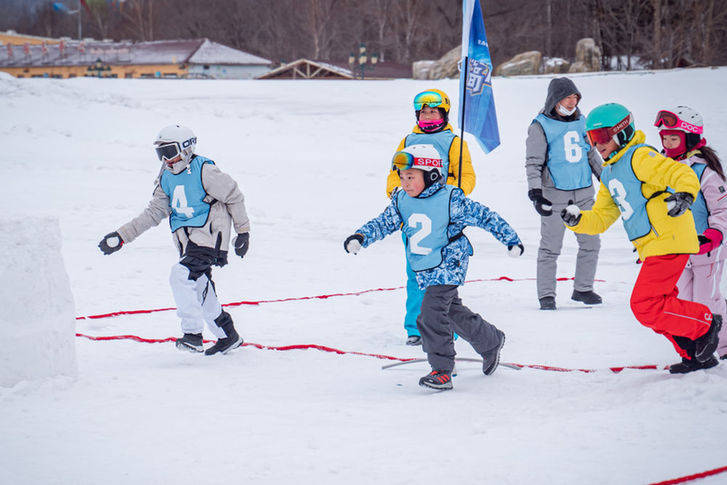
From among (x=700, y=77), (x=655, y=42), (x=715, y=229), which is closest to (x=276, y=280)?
(x=715, y=229)

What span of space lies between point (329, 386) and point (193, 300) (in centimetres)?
127

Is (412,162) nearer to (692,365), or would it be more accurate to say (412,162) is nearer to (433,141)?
(433,141)

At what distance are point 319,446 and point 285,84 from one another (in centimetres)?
2440

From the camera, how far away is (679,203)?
4.11 metres

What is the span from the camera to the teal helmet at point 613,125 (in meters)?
4.45

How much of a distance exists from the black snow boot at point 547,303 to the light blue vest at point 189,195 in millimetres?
3171

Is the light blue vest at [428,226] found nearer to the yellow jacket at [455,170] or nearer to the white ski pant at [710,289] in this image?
the yellow jacket at [455,170]

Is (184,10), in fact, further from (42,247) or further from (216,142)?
(42,247)

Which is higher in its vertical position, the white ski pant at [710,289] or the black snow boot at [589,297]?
the white ski pant at [710,289]

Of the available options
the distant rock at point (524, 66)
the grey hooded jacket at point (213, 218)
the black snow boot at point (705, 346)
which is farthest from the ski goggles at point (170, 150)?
the distant rock at point (524, 66)

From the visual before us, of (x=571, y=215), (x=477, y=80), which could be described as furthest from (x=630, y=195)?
(x=477, y=80)

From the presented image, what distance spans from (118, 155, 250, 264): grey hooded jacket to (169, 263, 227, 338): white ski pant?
0.20 metres

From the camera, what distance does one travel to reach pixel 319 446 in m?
3.46

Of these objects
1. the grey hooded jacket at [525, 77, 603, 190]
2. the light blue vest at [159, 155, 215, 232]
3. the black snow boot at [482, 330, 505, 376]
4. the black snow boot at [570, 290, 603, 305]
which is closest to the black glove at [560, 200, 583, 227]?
the black snow boot at [482, 330, 505, 376]
